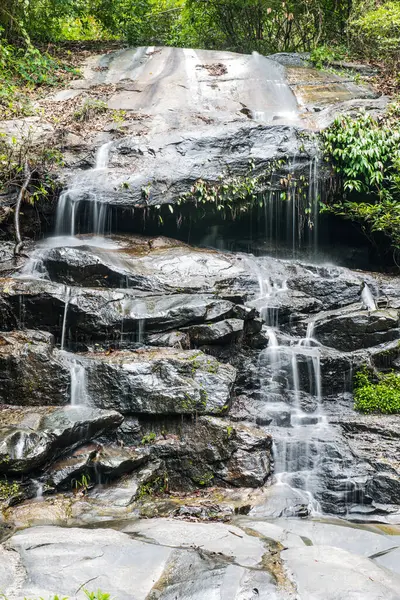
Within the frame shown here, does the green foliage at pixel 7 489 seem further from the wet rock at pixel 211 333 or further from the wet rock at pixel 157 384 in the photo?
the wet rock at pixel 211 333

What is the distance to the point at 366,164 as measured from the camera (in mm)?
12289

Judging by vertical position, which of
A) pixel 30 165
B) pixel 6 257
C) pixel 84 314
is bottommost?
pixel 84 314

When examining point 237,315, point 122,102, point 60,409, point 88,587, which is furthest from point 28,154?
point 88,587

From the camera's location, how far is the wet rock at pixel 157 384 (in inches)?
293

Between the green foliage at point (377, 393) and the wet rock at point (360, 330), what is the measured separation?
0.59 metres

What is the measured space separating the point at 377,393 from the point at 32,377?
5.37 meters

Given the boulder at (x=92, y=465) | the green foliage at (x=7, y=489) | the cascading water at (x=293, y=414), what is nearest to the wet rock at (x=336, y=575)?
the cascading water at (x=293, y=414)

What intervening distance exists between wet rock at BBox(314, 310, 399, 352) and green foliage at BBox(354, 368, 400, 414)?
59 cm

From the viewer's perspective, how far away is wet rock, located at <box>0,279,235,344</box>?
8.59 metres

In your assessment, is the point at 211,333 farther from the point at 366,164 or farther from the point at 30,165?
the point at 366,164

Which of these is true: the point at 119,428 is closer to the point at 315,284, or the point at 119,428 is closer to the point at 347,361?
the point at 347,361

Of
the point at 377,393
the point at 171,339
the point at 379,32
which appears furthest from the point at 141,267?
the point at 379,32

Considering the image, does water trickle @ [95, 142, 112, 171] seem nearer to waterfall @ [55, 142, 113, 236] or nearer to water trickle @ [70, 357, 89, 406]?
waterfall @ [55, 142, 113, 236]

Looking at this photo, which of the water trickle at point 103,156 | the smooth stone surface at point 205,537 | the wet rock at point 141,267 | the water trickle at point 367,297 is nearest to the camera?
the smooth stone surface at point 205,537
